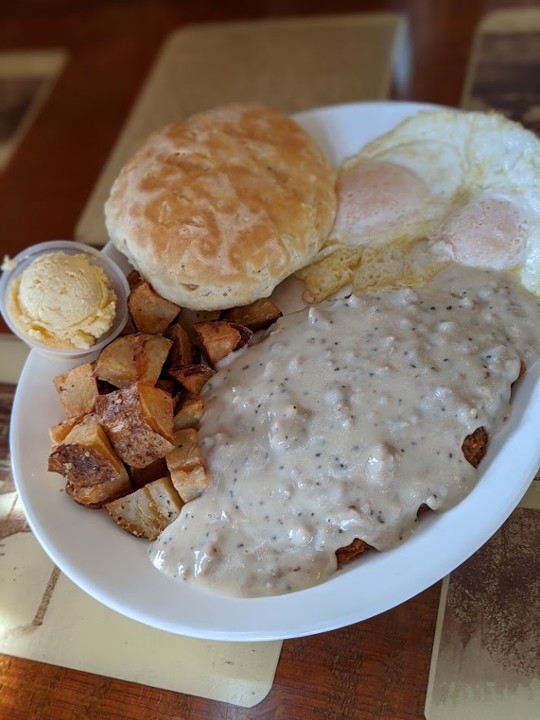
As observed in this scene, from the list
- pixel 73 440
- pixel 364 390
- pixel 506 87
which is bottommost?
pixel 73 440

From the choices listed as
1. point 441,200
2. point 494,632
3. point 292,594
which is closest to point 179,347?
point 292,594

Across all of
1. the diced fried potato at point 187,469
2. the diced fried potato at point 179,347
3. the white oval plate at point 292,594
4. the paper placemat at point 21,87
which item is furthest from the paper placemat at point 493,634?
the paper placemat at point 21,87

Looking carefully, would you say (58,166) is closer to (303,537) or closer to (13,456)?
(13,456)

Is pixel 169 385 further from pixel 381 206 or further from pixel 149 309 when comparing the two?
pixel 381 206

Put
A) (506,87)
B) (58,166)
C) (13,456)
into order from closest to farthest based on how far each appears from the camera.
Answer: (13,456), (506,87), (58,166)

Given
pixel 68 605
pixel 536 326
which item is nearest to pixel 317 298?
pixel 536 326

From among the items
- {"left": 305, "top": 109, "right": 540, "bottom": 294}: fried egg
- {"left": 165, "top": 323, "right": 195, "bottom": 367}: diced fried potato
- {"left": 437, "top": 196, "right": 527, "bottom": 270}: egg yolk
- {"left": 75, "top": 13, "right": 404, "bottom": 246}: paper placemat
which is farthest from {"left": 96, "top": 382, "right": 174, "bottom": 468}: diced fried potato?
{"left": 75, "top": 13, "right": 404, "bottom": 246}: paper placemat
